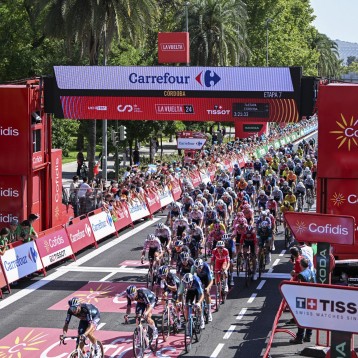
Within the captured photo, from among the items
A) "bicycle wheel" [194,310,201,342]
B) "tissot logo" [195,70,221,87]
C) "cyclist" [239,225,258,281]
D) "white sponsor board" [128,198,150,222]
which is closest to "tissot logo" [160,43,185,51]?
"white sponsor board" [128,198,150,222]

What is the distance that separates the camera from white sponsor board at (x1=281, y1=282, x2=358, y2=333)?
9626 millimetres

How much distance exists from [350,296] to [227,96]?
17591 mm

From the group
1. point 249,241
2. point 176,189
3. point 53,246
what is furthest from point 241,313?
point 176,189

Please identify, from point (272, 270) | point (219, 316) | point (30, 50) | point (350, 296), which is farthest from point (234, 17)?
point (350, 296)

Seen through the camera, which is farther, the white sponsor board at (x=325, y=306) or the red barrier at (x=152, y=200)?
the red barrier at (x=152, y=200)

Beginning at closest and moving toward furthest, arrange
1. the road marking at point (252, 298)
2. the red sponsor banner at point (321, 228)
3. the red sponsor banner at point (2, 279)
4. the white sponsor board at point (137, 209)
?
the red sponsor banner at point (321, 228), the road marking at point (252, 298), the red sponsor banner at point (2, 279), the white sponsor board at point (137, 209)

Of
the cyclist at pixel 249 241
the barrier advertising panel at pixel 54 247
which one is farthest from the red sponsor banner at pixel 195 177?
the cyclist at pixel 249 241

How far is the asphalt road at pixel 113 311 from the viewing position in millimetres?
16891

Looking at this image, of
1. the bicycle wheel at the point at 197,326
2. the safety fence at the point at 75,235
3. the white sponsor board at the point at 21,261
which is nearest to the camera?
the bicycle wheel at the point at 197,326

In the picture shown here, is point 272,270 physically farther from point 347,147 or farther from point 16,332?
point 16,332

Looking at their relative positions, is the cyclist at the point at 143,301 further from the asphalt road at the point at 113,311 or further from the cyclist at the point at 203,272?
the cyclist at the point at 203,272

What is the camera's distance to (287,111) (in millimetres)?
26062

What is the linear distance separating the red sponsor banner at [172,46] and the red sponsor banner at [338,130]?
19.7 metres

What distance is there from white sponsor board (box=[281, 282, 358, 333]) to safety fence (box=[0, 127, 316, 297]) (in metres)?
12.5
